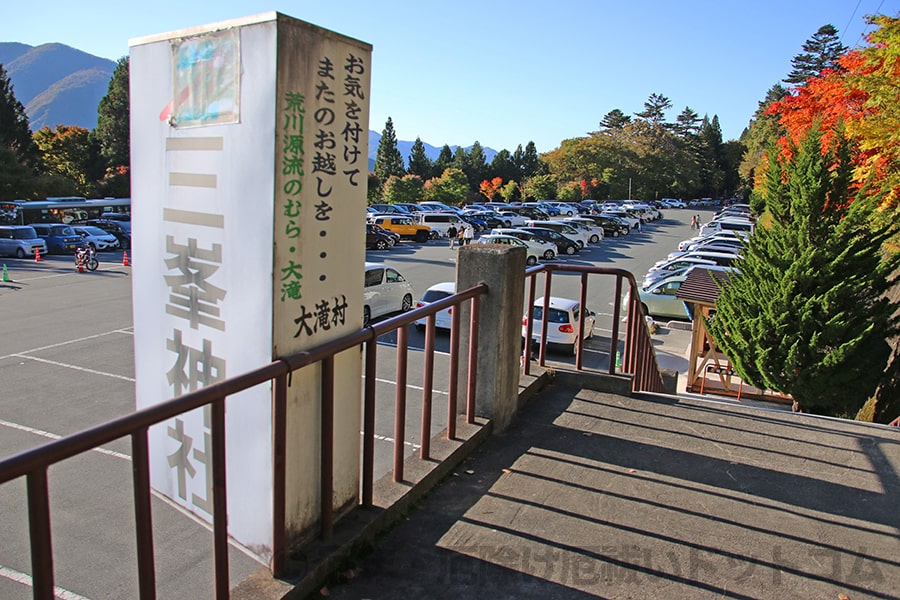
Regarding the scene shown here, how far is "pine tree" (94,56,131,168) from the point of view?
58.0 m

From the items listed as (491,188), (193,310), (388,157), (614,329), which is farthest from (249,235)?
(388,157)

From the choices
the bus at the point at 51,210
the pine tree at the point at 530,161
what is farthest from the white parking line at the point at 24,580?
the pine tree at the point at 530,161

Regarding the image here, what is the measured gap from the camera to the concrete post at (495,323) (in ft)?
14.8

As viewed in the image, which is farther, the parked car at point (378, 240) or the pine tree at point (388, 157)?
the pine tree at point (388, 157)

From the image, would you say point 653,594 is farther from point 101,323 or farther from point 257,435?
point 101,323

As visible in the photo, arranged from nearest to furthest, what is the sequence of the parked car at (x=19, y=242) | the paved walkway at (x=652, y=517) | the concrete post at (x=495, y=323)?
1. the paved walkway at (x=652, y=517)
2. the concrete post at (x=495, y=323)
3. the parked car at (x=19, y=242)

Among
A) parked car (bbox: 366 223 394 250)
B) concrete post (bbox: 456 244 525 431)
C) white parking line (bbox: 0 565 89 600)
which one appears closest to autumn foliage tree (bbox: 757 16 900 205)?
concrete post (bbox: 456 244 525 431)

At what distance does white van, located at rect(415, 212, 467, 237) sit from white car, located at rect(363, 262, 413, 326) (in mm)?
24265

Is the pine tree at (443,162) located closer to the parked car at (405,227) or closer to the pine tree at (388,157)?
the pine tree at (388,157)

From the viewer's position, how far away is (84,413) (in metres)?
11.0

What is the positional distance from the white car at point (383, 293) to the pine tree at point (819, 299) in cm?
1036

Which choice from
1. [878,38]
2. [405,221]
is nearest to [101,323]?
[878,38]

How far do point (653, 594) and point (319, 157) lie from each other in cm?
246

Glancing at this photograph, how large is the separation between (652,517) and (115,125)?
213 feet
